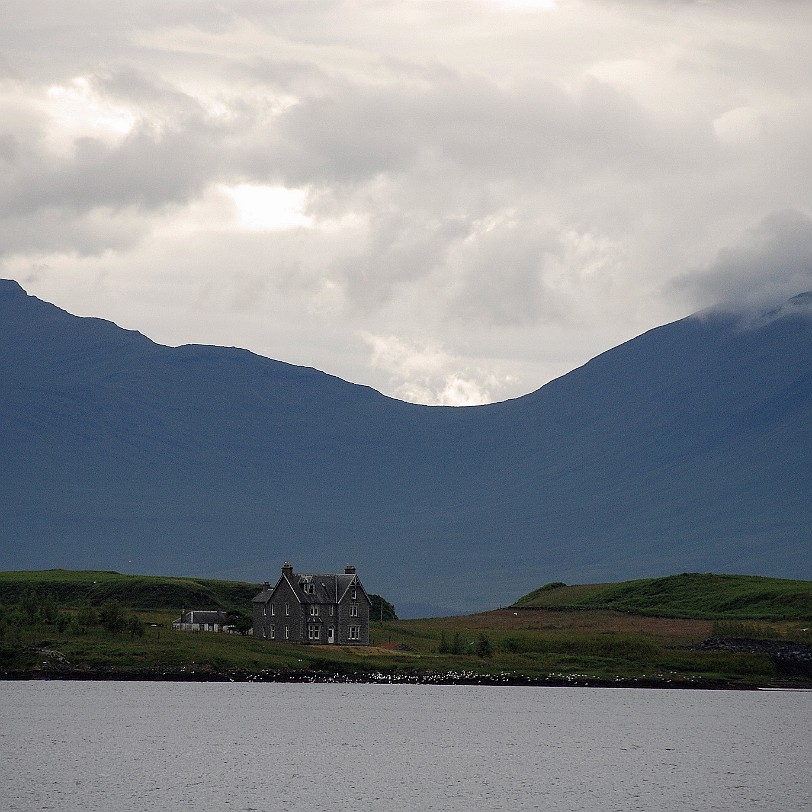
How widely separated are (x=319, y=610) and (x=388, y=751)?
49904 millimetres

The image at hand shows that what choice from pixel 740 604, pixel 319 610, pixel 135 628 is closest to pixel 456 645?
pixel 319 610

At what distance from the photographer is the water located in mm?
69188

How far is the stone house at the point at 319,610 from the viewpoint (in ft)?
440

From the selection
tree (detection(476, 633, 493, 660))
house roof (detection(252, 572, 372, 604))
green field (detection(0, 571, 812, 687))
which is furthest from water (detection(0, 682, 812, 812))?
house roof (detection(252, 572, 372, 604))

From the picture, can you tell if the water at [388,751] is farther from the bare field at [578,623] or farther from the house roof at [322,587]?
the bare field at [578,623]

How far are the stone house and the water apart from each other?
451 inches

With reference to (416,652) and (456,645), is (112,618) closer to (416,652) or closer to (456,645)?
(416,652)

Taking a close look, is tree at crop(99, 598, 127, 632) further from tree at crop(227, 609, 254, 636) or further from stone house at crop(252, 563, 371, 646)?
tree at crop(227, 609, 254, 636)

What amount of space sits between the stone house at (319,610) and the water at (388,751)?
1146 cm

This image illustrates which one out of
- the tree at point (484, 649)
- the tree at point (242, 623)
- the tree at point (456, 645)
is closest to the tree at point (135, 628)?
the tree at point (242, 623)

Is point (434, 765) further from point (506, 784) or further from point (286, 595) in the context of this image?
point (286, 595)

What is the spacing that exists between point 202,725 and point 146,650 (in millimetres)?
28166

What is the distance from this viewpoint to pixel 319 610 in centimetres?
13412

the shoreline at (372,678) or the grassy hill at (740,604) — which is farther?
the grassy hill at (740,604)
